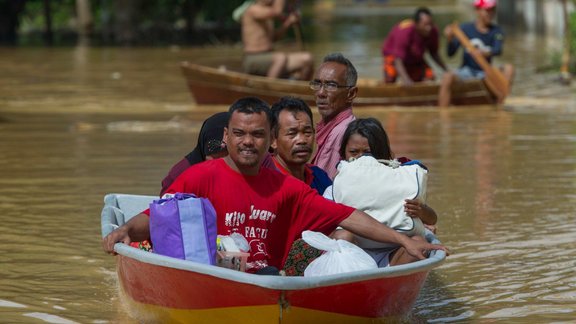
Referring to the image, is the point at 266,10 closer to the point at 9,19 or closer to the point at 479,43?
the point at 479,43

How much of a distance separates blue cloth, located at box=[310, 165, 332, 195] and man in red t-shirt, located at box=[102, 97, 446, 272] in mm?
704

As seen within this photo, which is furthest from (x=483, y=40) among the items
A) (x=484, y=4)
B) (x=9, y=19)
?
(x=9, y=19)

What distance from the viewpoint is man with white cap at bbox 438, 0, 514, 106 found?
15828mm

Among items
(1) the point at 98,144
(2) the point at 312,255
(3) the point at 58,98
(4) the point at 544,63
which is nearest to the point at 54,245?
(2) the point at 312,255

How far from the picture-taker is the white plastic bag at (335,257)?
573cm

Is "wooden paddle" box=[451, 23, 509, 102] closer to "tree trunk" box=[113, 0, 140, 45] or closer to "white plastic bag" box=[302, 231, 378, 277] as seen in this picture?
"white plastic bag" box=[302, 231, 378, 277]

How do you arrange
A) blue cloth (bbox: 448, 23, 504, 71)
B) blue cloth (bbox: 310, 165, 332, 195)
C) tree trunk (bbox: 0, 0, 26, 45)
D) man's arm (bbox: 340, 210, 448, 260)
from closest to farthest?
1. man's arm (bbox: 340, 210, 448, 260)
2. blue cloth (bbox: 310, 165, 332, 195)
3. blue cloth (bbox: 448, 23, 504, 71)
4. tree trunk (bbox: 0, 0, 26, 45)

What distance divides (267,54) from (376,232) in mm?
10271

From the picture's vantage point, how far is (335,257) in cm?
577

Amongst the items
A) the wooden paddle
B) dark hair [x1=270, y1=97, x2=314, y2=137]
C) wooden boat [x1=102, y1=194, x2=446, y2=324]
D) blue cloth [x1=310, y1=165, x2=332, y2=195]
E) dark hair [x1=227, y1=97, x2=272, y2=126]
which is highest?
dark hair [x1=227, y1=97, x2=272, y2=126]

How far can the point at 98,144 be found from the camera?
13.0 metres

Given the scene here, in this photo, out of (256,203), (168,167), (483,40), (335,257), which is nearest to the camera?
(335,257)

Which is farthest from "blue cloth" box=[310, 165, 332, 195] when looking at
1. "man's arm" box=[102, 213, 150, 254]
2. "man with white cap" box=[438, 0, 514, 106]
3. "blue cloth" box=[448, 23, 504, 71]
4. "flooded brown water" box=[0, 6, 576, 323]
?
"blue cloth" box=[448, 23, 504, 71]

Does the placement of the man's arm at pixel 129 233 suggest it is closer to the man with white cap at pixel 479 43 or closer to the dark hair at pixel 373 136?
the dark hair at pixel 373 136
